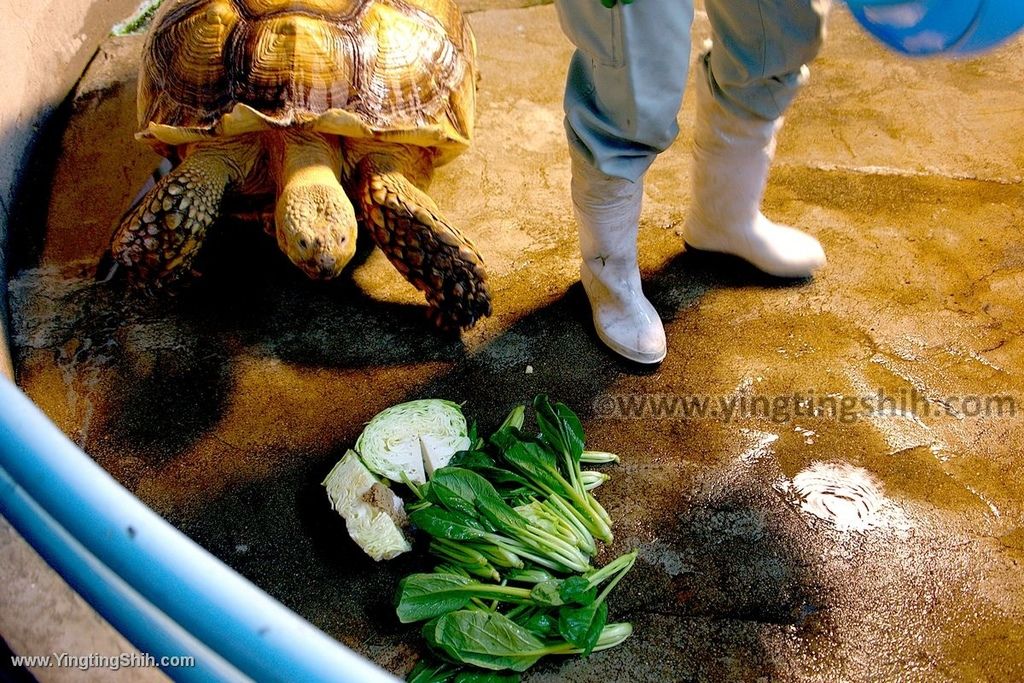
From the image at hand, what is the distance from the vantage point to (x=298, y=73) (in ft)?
7.98

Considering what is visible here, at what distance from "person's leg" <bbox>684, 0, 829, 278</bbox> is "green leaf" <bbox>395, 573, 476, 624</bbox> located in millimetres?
1453

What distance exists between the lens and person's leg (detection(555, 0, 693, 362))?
6.08ft

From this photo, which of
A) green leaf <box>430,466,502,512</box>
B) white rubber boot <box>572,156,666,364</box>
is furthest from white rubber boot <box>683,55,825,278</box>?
green leaf <box>430,466,502,512</box>

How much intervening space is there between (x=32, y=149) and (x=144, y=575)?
276cm

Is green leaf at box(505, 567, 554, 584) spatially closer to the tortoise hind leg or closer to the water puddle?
the water puddle

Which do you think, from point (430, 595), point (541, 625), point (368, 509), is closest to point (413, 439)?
point (368, 509)

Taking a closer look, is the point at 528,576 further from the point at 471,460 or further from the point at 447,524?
the point at 471,460

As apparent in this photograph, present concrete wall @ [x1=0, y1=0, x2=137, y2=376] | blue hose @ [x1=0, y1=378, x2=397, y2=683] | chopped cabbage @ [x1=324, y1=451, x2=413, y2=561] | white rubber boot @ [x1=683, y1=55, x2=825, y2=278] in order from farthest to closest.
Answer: concrete wall @ [x1=0, y1=0, x2=137, y2=376]
white rubber boot @ [x1=683, y1=55, x2=825, y2=278]
chopped cabbage @ [x1=324, y1=451, x2=413, y2=561]
blue hose @ [x1=0, y1=378, x2=397, y2=683]

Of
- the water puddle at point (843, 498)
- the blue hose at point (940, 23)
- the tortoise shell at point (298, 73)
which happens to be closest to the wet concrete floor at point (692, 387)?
the water puddle at point (843, 498)

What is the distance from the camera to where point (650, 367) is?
2.46 meters

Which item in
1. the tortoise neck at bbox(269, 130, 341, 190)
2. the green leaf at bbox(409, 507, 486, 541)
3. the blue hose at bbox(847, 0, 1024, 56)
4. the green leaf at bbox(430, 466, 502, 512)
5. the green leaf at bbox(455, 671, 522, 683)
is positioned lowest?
the green leaf at bbox(455, 671, 522, 683)

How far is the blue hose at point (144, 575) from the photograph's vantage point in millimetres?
855

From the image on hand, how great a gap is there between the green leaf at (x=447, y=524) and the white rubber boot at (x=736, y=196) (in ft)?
4.36

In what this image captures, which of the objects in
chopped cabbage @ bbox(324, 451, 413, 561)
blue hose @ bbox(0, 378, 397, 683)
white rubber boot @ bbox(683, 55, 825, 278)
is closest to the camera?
blue hose @ bbox(0, 378, 397, 683)
